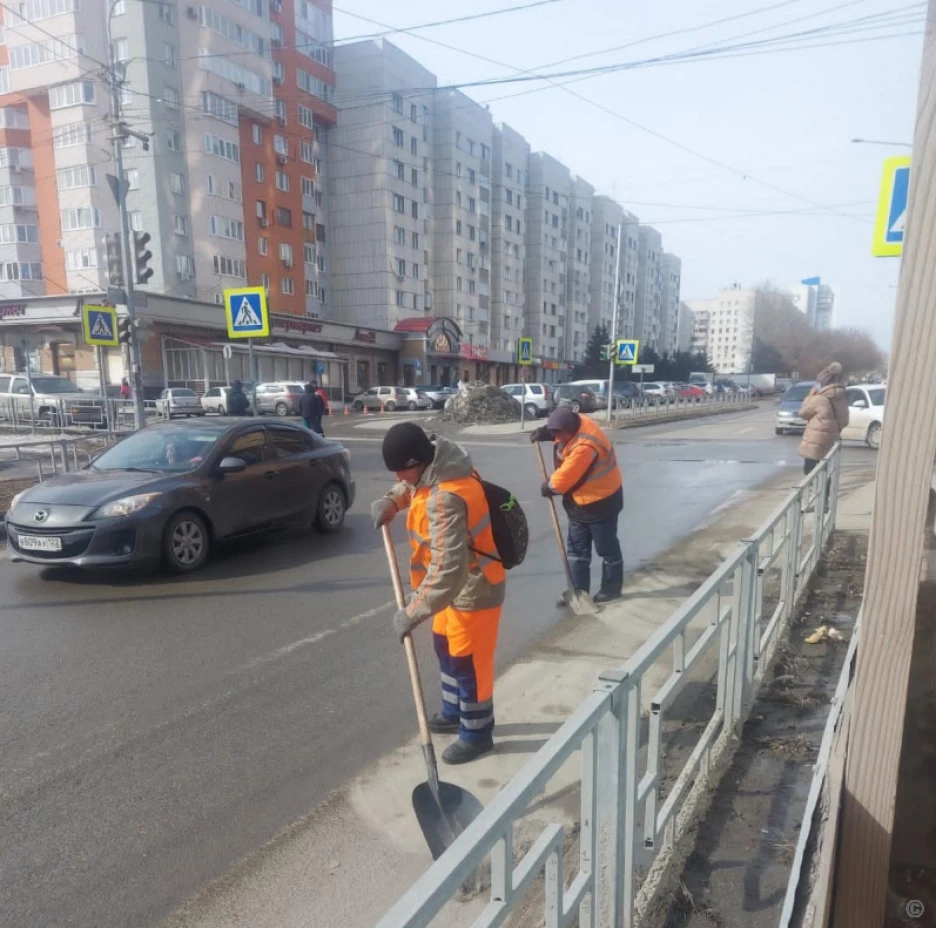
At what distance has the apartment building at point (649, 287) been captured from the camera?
100188 millimetres

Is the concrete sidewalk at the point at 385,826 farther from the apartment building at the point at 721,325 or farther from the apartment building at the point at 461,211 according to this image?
the apartment building at the point at 721,325

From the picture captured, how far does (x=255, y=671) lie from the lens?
4543mm

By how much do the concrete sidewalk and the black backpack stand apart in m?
0.81

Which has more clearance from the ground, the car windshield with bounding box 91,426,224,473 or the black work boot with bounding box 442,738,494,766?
the car windshield with bounding box 91,426,224,473

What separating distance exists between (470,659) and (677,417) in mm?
28696

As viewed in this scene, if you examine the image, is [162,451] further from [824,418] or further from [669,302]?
[669,302]

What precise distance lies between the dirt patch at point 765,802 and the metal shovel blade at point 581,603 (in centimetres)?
141

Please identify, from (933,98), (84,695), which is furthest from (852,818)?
(84,695)

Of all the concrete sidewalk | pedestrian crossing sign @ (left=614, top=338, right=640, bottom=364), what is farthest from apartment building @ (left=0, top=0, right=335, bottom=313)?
the concrete sidewalk

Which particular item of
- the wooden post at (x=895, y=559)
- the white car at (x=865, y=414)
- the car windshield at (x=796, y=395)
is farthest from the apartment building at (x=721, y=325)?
the wooden post at (x=895, y=559)

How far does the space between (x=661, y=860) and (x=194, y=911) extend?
159 centimetres

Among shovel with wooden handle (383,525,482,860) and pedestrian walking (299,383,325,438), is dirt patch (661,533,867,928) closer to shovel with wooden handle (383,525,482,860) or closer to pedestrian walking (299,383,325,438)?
shovel with wooden handle (383,525,482,860)

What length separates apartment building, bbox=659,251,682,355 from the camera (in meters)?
112

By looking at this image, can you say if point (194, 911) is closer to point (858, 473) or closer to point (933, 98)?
point (933, 98)
